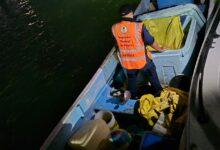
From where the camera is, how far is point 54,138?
534cm

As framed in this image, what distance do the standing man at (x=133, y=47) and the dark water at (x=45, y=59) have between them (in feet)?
11.4

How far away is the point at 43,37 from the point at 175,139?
33.5ft

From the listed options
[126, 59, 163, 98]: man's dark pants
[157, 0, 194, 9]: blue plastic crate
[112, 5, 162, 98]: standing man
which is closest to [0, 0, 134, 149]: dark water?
[157, 0, 194, 9]: blue plastic crate

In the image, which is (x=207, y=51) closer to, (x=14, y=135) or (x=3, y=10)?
(x=14, y=135)

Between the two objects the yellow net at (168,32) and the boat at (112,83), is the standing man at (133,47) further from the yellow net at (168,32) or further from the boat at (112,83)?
the yellow net at (168,32)

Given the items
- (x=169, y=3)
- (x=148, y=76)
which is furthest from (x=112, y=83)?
(x=169, y=3)

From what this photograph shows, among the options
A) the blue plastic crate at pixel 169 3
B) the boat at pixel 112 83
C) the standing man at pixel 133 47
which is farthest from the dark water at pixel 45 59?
the standing man at pixel 133 47

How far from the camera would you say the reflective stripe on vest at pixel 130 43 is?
5.64 meters

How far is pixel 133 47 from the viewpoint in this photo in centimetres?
583

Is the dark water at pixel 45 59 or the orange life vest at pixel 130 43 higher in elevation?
the orange life vest at pixel 130 43

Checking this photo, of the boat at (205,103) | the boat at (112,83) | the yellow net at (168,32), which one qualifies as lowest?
the boat at (112,83)

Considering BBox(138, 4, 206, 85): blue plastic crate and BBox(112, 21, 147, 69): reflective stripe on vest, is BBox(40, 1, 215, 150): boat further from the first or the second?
BBox(112, 21, 147, 69): reflective stripe on vest

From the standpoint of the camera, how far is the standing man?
5.63m

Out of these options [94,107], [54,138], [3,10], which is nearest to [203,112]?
[54,138]
